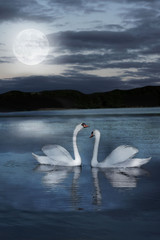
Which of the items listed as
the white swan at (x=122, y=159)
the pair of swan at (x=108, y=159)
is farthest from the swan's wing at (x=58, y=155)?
the white swan at (x=122, y=159)

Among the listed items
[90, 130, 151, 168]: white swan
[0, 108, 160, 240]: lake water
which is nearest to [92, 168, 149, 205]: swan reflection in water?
[0, 108, 160, 240]: lake water

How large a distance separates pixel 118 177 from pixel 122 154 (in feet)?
5.00

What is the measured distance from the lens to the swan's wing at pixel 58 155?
52.5 feet

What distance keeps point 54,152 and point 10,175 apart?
246 centimetres

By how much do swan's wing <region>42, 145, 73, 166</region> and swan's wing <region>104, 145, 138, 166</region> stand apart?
1734 millimetres

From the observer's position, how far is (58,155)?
1611cm

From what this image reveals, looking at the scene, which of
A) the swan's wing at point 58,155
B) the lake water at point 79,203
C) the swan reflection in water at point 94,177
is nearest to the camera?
the lake water at point 79,203

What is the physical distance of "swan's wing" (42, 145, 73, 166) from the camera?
1602 cm

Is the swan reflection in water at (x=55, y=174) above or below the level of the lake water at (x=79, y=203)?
below

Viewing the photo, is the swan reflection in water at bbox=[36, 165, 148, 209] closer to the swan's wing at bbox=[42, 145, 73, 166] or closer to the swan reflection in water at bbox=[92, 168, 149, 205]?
the swan reflection in water at bbox=[92, 168, 149, 205]

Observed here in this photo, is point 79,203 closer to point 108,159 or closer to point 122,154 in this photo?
point 122,154

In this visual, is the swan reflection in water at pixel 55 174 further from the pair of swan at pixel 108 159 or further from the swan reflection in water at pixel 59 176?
the pair of swan at pixel 108 159

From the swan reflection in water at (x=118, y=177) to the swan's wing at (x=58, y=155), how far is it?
1177mm

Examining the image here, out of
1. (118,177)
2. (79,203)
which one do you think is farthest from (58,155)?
(79,203)
